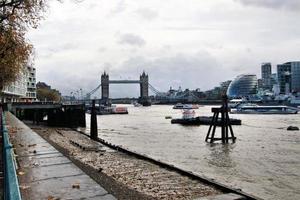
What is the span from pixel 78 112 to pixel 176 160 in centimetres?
4852

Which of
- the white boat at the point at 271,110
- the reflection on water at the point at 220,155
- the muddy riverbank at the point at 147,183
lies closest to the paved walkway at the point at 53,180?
the muddy riverbank at the point at 147,183

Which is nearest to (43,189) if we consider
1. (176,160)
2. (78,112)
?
(176,160)

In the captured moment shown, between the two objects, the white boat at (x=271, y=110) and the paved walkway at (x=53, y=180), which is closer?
the paved walkway at (x=53, y=180)

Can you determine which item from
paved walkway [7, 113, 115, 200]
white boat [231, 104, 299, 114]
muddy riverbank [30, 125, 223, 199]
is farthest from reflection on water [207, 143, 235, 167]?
white boat [231, 104, 299, 114]

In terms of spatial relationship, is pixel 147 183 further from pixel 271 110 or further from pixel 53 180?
pixel 271 110

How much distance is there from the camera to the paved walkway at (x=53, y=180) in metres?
10.6

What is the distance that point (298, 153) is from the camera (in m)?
37.2

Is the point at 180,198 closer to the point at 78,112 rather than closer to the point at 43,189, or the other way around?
the point at 43,189

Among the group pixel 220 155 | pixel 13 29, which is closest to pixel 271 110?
pixel 220 155

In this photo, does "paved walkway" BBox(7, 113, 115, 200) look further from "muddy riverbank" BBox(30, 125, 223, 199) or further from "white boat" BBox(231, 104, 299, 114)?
"white boat" BBox(231, 104, 299, 114)

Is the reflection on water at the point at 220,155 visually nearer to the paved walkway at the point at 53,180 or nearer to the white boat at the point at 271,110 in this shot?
the paved walkway at the point at 53,180

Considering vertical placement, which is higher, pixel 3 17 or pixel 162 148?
pixel 3 17

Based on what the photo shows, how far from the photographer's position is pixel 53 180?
12266 mm

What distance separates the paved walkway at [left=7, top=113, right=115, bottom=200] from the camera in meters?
10.6
